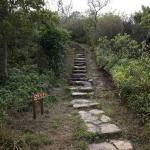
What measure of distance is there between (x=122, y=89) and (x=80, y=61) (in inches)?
197

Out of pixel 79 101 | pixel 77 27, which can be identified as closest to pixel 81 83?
pixel 79 101

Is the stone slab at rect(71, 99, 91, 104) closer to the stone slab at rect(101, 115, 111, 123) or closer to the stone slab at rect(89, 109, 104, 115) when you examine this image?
the stone slab at rect(89, 109, 104, 115)

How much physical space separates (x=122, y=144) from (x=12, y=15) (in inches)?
174

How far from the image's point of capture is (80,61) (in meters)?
10.1

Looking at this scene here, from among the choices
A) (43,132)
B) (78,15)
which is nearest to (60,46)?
(43,132)

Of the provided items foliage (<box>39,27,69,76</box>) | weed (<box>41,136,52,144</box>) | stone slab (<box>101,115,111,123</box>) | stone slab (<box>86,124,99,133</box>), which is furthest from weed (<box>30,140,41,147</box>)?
foliage (<box>39,27,69,76</box>)

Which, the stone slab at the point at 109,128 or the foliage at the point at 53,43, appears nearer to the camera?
the stone slab at the point at 109,128

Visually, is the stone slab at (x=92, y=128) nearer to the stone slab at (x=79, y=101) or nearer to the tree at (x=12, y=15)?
the stone slab at (x=79, y=101)

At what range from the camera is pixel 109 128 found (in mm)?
3854

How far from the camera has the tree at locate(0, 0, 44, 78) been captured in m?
5.33

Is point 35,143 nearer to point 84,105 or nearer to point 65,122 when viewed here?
point 65,122

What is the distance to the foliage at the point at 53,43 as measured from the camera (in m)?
7.44

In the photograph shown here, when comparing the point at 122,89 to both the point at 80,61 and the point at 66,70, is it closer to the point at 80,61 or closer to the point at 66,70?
the point at 66,70

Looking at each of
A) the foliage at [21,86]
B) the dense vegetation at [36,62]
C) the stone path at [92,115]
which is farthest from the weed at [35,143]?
the foliage at [21,86]
